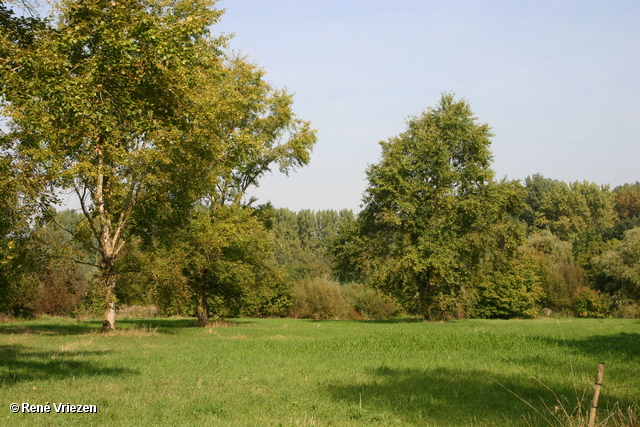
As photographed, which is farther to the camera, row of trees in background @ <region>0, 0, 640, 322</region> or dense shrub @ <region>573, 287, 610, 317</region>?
dense shrub @ <region>573, 287, 610, 317</region>

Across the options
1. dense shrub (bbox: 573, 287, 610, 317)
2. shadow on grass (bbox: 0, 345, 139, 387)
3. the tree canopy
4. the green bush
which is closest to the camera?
the tree canopy

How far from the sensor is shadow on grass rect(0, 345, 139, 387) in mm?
11666

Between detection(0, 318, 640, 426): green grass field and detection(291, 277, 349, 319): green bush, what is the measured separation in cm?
4555

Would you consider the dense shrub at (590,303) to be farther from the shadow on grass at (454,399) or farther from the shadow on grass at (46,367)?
the shadow on grass at (46,367)

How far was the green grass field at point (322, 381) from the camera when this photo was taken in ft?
27.7

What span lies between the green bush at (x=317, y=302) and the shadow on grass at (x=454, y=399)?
52.6 metres

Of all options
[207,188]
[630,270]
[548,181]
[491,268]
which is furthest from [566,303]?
[548,181]

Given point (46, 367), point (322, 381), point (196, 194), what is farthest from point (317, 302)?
point (322, 381)

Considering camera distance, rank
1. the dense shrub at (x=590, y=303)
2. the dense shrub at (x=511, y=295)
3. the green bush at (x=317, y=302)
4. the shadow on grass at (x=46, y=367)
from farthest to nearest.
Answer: the green bush at (x=317, y=302)
the dense shrub at (x=590, y=303)
the dense shrub at (x=511, y=295)
the shadow on grass at (x=46, y=367)

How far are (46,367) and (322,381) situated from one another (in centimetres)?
697

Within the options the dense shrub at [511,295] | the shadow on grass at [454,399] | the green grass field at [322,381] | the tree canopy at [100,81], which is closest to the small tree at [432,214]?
the dense shrub at [511,295]

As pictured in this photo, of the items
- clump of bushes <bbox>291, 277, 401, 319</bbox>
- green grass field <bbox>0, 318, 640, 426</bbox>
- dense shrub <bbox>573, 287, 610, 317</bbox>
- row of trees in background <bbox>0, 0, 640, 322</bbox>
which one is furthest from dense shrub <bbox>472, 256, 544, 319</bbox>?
green grass field <bbox>0, 318, 640, 426</bbox>

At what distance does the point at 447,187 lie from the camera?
38.5m

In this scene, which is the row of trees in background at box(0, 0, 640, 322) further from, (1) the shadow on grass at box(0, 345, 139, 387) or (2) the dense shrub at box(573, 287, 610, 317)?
(1) the shadow on grass at box(0, 345, 139, 387)
